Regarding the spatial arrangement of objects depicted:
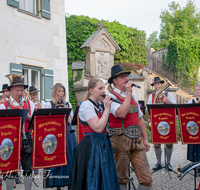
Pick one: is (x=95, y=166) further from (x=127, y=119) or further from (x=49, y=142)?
(x=49, y=142)

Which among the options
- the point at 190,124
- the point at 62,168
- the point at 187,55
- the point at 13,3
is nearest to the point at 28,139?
the point at 62,168

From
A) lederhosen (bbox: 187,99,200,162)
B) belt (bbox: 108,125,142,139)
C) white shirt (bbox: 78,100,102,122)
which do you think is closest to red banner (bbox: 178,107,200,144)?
lederhosen (bbox: 187,99,200,162)

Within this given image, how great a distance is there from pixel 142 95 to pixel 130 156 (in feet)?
32.1

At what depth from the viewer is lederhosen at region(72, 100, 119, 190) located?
9.97ft

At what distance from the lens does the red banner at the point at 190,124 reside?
5.20 metres

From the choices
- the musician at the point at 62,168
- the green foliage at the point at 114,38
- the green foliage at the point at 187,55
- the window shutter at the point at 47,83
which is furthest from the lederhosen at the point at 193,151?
the green foliage at the point at 187,55

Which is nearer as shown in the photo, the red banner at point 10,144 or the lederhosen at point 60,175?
the red banner at point 10,144

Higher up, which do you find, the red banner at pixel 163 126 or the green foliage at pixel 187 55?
the green foliage at pixel 187 55

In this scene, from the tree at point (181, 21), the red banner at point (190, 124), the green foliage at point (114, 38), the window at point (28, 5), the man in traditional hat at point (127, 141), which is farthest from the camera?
the tree at point (181, 21)

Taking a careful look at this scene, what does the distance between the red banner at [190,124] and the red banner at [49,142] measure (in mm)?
2539

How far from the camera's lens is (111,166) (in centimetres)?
316

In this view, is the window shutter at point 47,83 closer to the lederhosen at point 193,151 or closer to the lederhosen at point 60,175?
the lederhosen at point 60,175

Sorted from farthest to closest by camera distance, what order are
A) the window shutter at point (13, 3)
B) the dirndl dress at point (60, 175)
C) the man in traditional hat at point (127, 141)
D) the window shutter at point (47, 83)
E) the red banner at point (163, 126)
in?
the window shutter at point (47, 83), the window shutter at point (13, 3), the red banner at point (163, 126), the dirndl dress at point (60, 175), the man in traditional hat at point (127, 141)

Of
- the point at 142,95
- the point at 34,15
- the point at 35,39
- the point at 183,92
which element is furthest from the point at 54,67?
the point at 183,92
